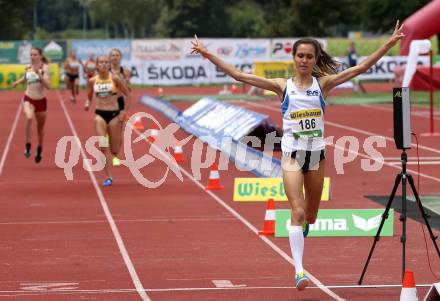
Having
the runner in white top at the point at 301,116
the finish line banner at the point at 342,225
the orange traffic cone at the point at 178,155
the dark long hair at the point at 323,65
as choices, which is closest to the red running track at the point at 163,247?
the finish line banner at the point at 342,225

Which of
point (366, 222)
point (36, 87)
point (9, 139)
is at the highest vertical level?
point (36, 87)

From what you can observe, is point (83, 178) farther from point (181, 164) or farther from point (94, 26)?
point (94, 26)

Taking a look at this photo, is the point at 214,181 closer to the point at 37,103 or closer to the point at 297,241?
the point at 37,103

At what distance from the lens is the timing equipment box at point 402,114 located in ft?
34.4

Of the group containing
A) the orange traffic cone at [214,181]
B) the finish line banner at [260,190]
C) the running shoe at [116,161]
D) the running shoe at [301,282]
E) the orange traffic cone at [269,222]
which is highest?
the running shoe at [301,282]

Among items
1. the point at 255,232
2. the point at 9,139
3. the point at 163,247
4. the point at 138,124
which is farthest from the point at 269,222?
the point at 138,124

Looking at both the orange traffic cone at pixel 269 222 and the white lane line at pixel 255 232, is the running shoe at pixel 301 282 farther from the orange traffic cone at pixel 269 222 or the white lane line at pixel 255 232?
the orange traffic cone at pixel 269 222

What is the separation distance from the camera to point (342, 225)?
1432 centimetres

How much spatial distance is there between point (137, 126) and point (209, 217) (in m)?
17.3

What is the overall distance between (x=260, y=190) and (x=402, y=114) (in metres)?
7.48

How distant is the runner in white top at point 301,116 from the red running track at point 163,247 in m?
0.82

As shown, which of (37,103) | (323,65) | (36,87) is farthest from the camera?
(37,103)

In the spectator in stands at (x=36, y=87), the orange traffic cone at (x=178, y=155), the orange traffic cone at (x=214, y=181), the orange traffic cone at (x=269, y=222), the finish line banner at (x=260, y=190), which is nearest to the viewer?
the orange traffic cone at (x=269, y=222)

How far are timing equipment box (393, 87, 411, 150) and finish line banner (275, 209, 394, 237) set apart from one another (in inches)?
147
